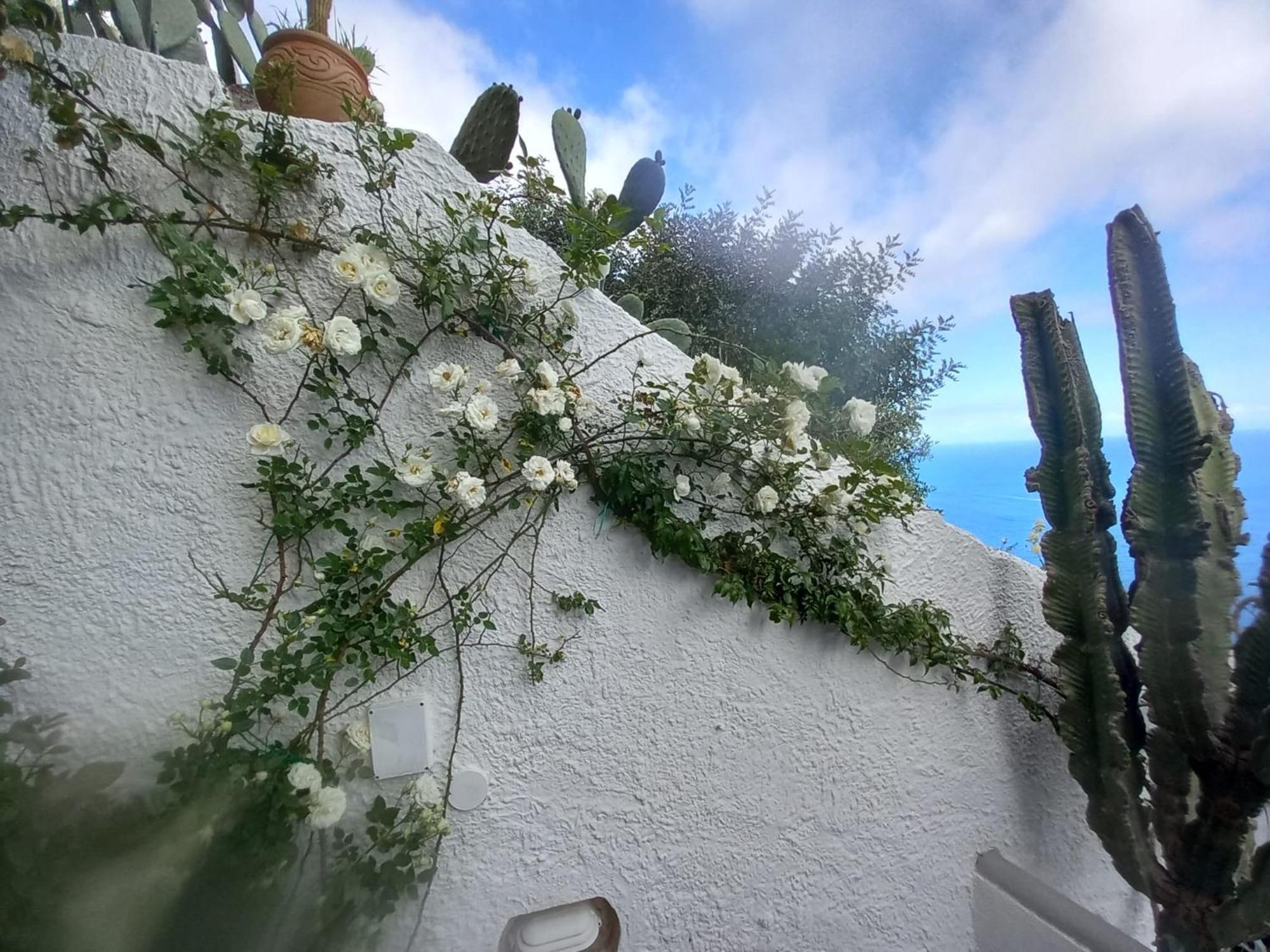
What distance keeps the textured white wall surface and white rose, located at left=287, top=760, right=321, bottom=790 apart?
9.4 inches

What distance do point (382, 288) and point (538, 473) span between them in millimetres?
573

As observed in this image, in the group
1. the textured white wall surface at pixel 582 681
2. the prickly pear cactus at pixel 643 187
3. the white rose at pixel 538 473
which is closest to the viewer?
the textured white wall surface at pixel 582 681

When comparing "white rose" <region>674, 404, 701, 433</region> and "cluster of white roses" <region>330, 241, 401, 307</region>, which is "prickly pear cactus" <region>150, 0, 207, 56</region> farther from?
"white rose" <region>674, 404, 701, 433</region>

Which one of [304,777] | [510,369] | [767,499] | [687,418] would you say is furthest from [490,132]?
[304,777]

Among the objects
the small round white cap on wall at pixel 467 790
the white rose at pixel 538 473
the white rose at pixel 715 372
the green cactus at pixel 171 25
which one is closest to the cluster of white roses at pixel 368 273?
the white rose at pixel 538 473

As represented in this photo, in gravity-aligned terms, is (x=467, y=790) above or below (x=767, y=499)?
below

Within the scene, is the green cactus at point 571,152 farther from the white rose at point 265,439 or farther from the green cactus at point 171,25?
the white rose at point 265,439

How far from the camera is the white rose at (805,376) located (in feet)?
5.18

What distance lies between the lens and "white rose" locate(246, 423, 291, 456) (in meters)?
1.15

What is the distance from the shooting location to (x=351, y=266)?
1.24 meters

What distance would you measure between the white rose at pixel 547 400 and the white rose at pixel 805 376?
0.69 m

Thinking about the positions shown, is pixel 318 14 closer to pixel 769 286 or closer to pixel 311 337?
pixel 311 337

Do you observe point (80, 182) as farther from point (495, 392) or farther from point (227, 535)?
point (495, 392)

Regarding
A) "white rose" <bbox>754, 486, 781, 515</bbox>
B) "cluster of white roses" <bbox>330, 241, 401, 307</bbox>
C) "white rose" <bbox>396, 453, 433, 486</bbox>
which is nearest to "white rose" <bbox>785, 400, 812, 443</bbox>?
"white rose" <bbox>754, 486, 781, 515</bbox>
